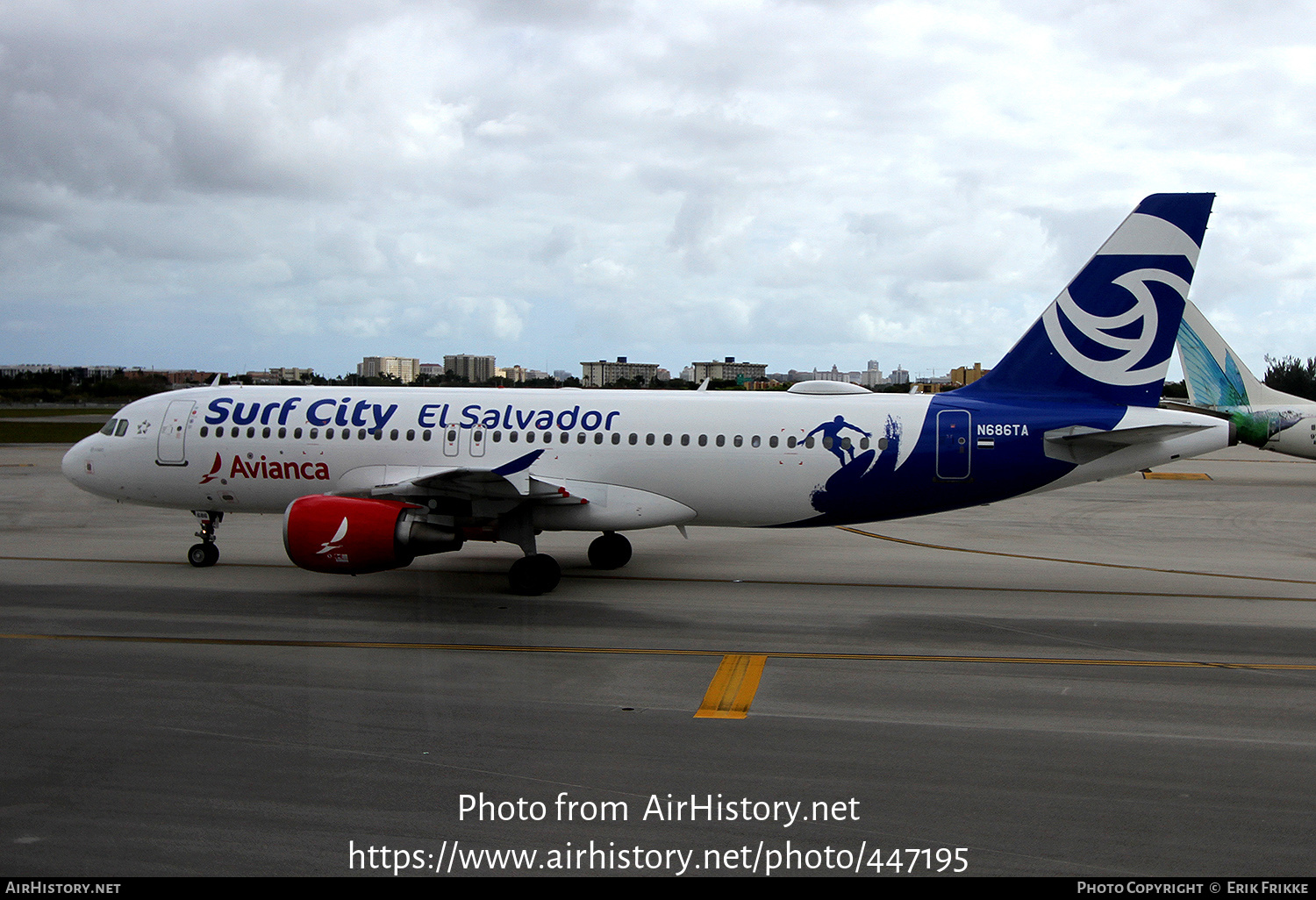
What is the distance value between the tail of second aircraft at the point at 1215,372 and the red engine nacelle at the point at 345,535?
37.1 m

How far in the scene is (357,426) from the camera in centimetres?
1867

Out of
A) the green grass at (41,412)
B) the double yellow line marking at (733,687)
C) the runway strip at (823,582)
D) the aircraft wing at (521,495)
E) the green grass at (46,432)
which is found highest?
the green grass at (41,412)

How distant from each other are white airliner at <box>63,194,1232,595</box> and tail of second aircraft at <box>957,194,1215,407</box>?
3cm

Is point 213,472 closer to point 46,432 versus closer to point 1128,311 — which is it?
point 1128,311

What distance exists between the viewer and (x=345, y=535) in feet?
50.8

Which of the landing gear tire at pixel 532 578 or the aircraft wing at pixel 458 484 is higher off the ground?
the aircraft wing at pixel 458 484

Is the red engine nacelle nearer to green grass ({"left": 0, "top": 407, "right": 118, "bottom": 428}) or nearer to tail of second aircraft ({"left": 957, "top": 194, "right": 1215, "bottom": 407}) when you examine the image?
tail of second aircraft ({"left": 957, "top": 194, "right": 1215, "bottom": 407})

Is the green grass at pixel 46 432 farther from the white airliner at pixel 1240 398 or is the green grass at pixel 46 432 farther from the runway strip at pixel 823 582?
the white airliner at pixel 1240 398

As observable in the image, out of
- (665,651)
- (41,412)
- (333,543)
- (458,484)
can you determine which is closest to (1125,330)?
(665,651)

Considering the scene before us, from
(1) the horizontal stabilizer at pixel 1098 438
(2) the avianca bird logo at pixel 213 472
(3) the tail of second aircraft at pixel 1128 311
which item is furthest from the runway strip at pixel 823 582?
(3) the tail of second aircraft at pixel 1128 311

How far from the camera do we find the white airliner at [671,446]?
16.8 m

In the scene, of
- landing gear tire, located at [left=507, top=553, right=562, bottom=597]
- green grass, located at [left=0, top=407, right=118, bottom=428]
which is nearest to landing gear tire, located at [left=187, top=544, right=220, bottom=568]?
landing gear tire, located at [left=507, top=553, right=562, bottom=597]

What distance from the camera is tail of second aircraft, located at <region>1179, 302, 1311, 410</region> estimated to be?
4072 centimetres

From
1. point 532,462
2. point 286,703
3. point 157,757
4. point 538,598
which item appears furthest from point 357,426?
point 157,757
